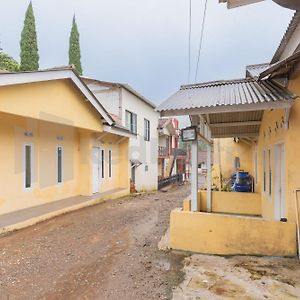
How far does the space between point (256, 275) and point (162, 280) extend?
1502 mm

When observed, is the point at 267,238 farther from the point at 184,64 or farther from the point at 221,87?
the point at 184,64

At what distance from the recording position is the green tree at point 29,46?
25773 millimetres

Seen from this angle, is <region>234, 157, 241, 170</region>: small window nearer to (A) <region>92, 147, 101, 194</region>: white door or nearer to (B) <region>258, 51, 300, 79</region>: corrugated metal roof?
(A) <region>92, 147, 101, 194</region>: white door

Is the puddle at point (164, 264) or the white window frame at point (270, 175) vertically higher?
the white window frame at point (270, 175)

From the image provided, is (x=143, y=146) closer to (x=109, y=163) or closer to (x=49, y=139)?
(x=109, y=163)

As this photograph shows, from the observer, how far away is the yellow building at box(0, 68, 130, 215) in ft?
26.1

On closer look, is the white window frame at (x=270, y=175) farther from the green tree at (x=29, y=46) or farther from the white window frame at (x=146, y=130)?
the green tree at (x=29, y=46)

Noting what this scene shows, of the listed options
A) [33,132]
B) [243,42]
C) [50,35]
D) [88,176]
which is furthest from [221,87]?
[50,35]

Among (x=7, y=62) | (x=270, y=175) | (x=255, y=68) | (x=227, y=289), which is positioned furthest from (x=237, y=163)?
(x=7, y=62)

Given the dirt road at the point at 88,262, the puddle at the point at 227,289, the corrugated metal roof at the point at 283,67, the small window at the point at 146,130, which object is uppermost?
the small window at the point at 146,130

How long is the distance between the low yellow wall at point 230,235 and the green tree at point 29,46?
2443cm

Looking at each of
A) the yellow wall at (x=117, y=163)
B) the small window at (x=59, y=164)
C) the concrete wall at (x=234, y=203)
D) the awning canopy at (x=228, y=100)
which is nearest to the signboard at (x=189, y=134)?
the awning canopy at (x=228, y=100)

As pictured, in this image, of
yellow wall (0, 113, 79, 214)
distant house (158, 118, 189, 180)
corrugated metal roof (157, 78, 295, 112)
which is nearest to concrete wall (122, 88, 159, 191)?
distant house (158, 118, 189, 180)

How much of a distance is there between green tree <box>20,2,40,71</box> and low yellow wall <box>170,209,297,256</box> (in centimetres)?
2443
